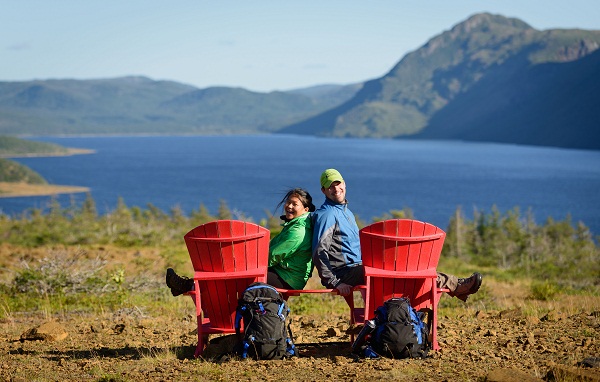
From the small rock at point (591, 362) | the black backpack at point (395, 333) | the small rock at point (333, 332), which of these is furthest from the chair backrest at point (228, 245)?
the small rock at point (591, 362)

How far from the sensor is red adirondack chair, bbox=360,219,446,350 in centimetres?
584

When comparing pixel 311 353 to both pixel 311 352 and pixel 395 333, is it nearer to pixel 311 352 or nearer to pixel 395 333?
pixel 311 352

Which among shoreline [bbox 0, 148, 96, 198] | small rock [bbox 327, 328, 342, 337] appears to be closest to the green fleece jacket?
small rock [bbox 327, 328, 342, 337]

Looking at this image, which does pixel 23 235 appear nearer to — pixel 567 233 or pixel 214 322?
pixel 214 322

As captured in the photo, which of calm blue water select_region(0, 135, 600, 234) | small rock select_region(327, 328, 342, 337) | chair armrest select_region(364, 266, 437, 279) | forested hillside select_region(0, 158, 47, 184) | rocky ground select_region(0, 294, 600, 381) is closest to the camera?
rocky ground select_region(0, 294, 600, 381)

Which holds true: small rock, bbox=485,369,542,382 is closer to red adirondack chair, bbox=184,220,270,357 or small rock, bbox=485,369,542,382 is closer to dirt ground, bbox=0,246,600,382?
dirt ground, bbox=0,246,600,382

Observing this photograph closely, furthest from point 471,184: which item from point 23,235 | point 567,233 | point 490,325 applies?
point 490,325

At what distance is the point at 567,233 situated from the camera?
147ft

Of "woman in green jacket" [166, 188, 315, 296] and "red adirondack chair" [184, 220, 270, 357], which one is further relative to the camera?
"woman in green jacket" [166, 188, 315, 296]

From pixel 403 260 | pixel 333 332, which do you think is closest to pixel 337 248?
pixel 403 260

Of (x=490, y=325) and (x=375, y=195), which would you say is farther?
(x=375, y=195)

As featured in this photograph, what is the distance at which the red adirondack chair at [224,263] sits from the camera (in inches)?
231

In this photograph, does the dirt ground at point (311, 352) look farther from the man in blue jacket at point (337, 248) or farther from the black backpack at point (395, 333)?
the man in blue jacket at point (337, 248)

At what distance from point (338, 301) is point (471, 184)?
97958mm
